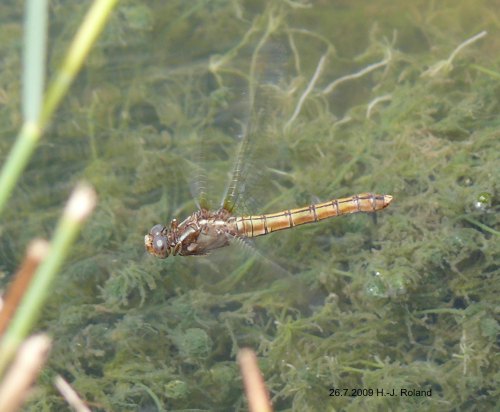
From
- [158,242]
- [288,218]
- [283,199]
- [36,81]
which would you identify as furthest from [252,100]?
[36,81]

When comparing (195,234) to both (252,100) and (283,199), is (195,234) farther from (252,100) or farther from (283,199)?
(252,100)

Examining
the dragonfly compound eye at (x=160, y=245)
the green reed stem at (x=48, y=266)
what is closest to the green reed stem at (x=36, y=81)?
the green reed stem at (x=48, y=266)

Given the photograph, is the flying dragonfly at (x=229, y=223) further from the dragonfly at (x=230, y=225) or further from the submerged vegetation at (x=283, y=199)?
the submerged vegetation at (x=283, y=199)

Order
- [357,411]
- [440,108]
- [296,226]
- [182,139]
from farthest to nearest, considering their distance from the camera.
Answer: [182,139] < [440,108] < [296,226] < [357,411]

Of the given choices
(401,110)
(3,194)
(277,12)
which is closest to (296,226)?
(401,110)

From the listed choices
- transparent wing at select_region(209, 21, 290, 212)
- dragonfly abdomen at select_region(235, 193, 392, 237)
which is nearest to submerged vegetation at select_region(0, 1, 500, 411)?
transparent wing at select_region(209, 21, 290, 212)

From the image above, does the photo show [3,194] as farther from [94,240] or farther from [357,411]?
[94,240]

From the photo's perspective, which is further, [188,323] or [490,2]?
[490,2]
